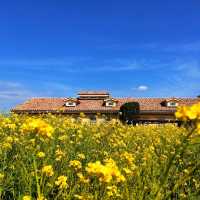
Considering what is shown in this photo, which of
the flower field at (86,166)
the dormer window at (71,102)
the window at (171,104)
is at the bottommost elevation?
the flower field at (86,166)

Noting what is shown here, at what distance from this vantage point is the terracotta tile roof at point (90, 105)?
5497 centimetres

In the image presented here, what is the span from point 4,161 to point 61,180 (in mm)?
1623

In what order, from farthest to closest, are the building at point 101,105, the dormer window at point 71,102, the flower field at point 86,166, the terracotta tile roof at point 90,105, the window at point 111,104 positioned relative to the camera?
the dormer window at point 71,102
the window at point 111,104
the terracotta tile roof at point 90,105
the building at point 101,105
the flower field at point 86,166

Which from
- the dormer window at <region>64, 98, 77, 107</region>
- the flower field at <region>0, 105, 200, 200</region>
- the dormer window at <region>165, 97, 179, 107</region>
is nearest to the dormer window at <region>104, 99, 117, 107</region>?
the dormer window at <region>64, 98, 77, 107</region>

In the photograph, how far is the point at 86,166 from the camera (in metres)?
6.59

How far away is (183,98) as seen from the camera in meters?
59.8

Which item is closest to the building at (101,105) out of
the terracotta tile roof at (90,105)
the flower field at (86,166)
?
the terracotta tile roof at (90,105)

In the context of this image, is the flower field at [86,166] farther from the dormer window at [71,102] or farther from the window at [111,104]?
the dormer window at [71,102]

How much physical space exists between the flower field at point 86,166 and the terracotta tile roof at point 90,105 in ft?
146

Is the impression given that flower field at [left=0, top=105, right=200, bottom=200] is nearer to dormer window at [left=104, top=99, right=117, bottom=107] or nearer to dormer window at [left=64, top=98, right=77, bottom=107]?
dormer window at [left=104, top=99, right=117, bottom=107]

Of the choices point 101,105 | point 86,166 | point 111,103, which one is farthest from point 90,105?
point 86,166

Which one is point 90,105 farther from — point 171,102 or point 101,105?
point 171,102

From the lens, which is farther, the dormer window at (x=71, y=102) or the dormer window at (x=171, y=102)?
the dormer window at (x=71, y=102)

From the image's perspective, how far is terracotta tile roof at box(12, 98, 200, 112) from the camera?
55.0 metres
